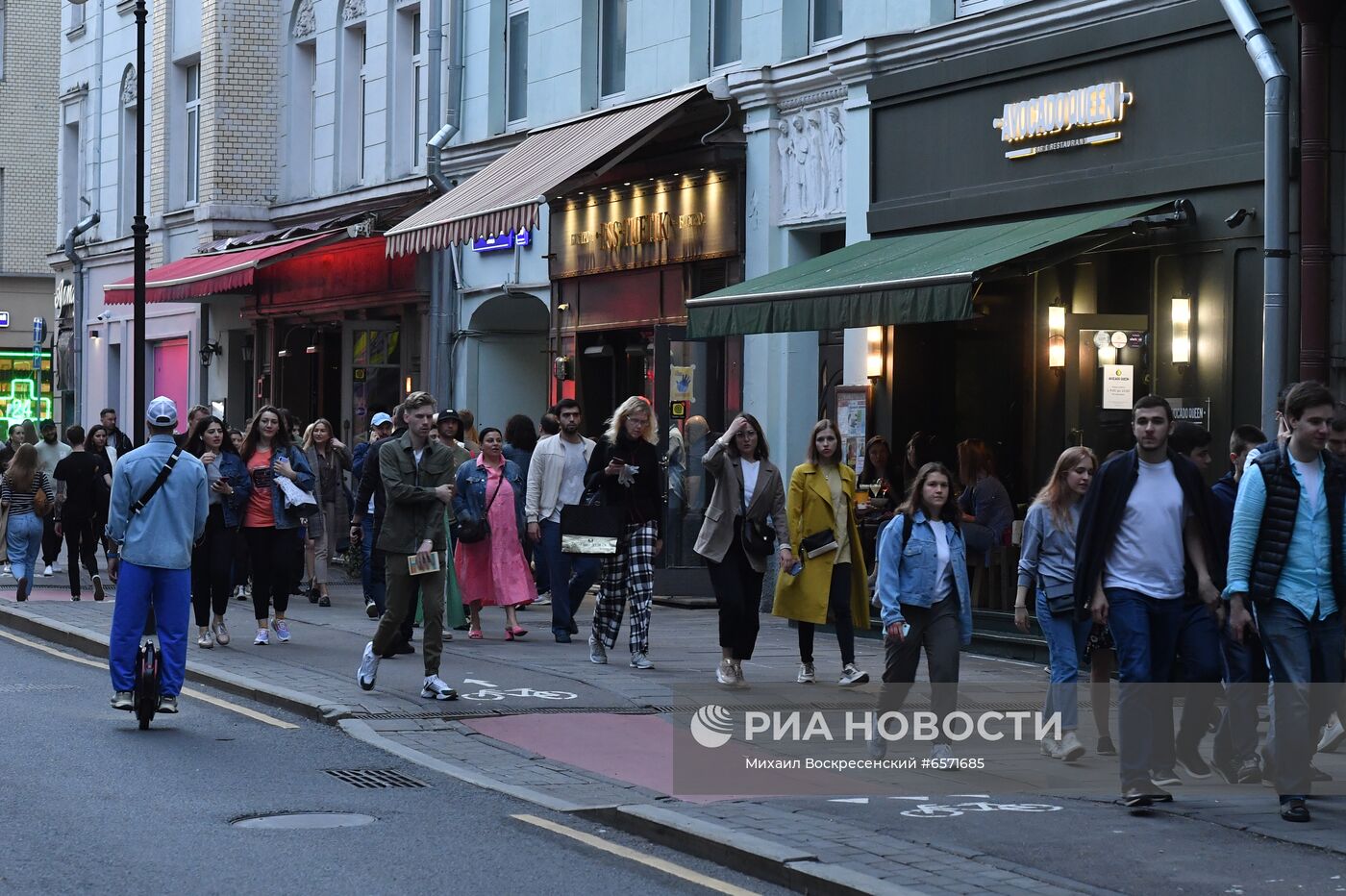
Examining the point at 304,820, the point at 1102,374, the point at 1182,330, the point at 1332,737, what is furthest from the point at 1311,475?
the point at 1102,374

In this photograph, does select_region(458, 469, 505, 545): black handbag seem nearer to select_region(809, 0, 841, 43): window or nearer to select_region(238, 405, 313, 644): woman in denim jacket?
select_region(238, 405, 313, 644): woman in denim jacket

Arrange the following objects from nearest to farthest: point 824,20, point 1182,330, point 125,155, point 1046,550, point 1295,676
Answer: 1. point 1295,676
2. point 1046,550
3. point 1182,330
4. point 824,20
5. point 125,155

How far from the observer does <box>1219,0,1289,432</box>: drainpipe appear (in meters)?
13.2

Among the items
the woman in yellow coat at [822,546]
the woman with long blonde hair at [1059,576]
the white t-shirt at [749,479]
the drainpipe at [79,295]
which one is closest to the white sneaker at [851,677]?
the woman in yellow coat at [822,546]

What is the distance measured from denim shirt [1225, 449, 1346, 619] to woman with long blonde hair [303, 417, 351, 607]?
37.0 feet

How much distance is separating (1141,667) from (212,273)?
20.9m

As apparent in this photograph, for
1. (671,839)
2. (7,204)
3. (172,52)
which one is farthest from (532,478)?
(7,204)

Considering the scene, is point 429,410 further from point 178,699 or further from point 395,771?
point 395,771

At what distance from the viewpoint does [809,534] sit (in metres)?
12.9

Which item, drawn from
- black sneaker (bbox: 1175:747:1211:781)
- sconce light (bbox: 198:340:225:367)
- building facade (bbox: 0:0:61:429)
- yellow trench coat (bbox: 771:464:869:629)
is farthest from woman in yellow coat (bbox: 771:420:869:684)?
building facade (bbox: 0:0:61:429)

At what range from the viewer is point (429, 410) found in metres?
12.5

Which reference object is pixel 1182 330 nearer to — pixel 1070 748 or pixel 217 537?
pixel 1070 748

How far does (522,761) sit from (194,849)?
2.54m

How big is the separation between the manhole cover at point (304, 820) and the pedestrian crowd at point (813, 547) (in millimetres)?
2825
